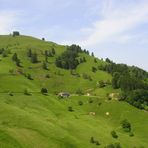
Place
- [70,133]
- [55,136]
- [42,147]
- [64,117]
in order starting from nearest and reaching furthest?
[42,147]
[55,136]
[70,133]
[64,117]

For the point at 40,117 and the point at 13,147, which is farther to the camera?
the point at 40,117

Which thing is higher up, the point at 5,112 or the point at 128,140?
the point at 5,112

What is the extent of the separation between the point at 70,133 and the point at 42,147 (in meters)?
27.9

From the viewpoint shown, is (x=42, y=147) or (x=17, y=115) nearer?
(x=42, y=147)

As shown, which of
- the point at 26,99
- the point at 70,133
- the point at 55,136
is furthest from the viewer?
the point at 26,99

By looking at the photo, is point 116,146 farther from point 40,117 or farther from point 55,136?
point 40,117

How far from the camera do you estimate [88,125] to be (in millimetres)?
166125

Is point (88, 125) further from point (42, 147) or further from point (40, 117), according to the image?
point (42, 147)

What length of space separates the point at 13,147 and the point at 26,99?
3267 inches

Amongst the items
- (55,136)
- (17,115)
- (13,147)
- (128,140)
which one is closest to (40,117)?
(17,115)

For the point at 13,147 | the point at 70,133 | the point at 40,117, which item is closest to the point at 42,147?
the point at 13,147

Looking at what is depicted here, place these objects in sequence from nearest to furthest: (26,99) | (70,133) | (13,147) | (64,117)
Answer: (13,147)
(70,133)
(64,117)
(26,99)

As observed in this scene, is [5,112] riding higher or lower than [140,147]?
higher

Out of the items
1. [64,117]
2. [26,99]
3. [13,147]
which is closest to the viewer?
[13,147]
